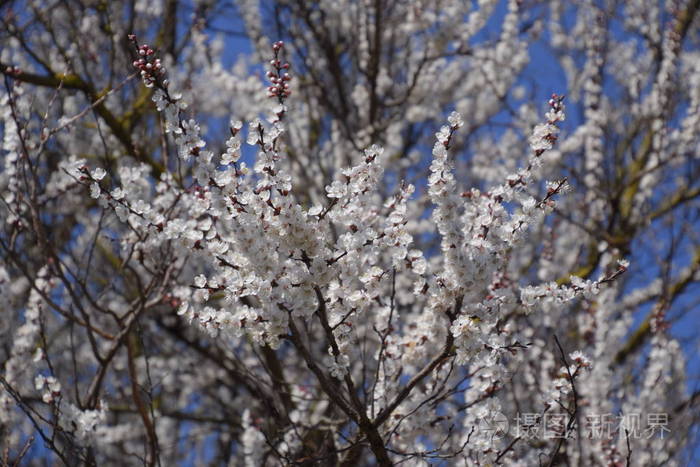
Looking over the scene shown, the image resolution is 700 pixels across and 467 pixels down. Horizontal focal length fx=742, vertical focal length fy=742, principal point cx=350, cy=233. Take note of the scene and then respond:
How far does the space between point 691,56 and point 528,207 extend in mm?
6504

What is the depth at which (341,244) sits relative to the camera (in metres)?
2.78

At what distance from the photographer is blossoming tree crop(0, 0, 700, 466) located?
110 inches

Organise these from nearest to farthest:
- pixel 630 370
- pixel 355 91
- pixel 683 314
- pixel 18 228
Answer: pixel 18 228 → pixel 630 370 → pixel 683 314 → pixel 355 91

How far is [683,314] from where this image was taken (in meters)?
6.44

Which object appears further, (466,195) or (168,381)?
(168,381)

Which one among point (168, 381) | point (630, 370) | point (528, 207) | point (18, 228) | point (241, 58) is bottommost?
point (528, 207)

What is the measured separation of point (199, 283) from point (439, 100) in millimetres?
5693

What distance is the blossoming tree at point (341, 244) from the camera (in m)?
2.80

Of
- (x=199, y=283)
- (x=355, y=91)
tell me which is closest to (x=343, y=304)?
(x=199, y=283)

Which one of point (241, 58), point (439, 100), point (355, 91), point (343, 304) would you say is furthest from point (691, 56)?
point (343, 304)

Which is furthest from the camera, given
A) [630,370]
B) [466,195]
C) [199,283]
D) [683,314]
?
[683,314]

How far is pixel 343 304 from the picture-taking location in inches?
113

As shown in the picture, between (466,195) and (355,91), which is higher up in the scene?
(355,91)

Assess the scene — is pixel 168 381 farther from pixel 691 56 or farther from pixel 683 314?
pixel 691 56
